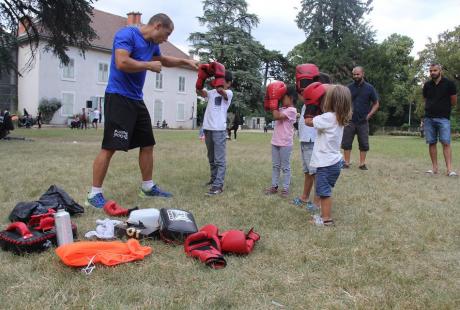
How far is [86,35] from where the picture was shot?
14.2 metres

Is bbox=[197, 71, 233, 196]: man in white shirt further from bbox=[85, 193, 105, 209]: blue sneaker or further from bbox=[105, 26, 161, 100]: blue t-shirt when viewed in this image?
bbox=[85, 193, 105, 209]: blue sneaker

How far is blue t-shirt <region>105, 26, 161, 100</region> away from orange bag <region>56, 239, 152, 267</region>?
2.06m

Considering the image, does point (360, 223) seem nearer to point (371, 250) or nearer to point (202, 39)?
point (371, 250)

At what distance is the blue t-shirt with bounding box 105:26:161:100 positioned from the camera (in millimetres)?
4414

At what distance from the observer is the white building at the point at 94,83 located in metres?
34.5

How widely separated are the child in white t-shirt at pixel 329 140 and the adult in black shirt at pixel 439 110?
4.31m

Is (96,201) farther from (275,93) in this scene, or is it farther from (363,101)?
(363,101)

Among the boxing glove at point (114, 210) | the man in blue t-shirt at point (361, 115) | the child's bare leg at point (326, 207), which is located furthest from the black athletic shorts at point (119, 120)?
the man in blue t-shirt at point (361, 115)

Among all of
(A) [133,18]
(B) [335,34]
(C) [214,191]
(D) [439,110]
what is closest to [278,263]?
(C) [214,191]

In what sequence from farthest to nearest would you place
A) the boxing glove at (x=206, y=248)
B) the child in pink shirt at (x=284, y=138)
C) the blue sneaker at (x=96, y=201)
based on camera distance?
the child in pink shirt at (x=284, y=138) < the blue sneaker at (x=96, y=201) < the boxing glove at (x=206, y=248)

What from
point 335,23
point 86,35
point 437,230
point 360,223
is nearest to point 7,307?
point 360,223

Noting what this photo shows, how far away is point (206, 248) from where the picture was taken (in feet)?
10.0

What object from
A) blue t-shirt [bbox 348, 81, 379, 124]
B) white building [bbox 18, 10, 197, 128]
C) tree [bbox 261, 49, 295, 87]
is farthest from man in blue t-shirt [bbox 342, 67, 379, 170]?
tree [bbox 261, 49, 295, 87]

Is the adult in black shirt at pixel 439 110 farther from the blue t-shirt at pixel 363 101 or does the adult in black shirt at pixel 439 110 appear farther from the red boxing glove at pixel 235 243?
the red boxing glove at pixel 235 243
